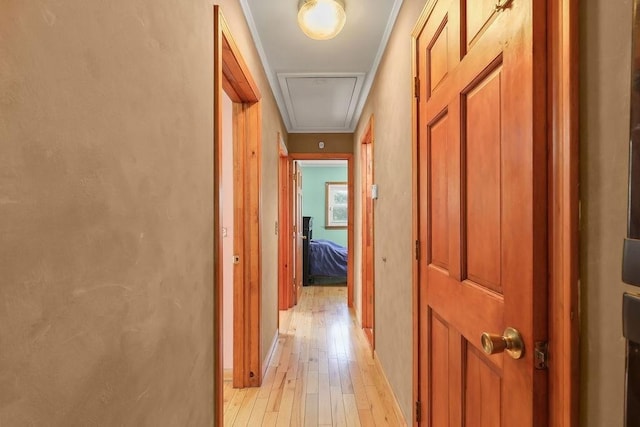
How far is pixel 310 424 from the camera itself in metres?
2.00

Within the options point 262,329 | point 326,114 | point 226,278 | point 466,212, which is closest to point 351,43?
point 326,114

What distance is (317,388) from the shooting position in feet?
7.89

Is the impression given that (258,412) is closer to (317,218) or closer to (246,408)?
(246,408)

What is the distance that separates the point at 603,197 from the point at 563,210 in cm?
8

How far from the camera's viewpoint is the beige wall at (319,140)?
14.5 feet

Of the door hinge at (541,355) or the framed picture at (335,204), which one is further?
the framed picture at (335,204)

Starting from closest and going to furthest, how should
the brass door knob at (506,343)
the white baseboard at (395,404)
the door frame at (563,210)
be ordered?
the door frame at (563,210), the brass door knob at (506,343), the white baseboard at (395,404)

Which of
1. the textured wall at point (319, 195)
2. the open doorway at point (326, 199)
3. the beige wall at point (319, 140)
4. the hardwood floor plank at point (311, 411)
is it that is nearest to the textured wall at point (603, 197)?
the hardwood floor plank at point (311, 411)

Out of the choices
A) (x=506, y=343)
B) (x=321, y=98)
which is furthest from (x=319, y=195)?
(x=506, y=343)

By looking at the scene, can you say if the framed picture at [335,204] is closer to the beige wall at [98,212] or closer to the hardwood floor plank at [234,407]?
the hardwood floor plank at [234,407]

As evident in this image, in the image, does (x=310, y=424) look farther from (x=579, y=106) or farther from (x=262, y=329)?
(x=579, y=106)

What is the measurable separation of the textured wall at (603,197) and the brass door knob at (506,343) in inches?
5.3

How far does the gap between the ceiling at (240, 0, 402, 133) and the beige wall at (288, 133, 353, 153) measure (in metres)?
0.53

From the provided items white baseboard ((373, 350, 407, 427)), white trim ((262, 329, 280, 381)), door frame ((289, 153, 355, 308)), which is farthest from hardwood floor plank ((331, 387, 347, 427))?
door frame ((289, 153, 355, 308))
